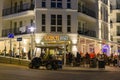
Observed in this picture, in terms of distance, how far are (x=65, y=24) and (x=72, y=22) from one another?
105 cm

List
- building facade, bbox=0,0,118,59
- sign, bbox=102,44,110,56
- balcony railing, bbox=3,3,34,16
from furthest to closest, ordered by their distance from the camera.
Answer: sign, bbox=102,44,110,56 < balcony railing, bbox=3,3,34,16 < building facade, bbox=0,0,118,59

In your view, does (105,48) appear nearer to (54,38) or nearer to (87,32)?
(87,32)

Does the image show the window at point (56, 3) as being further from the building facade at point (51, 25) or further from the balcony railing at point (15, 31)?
the balcony railing at point (15, 31)

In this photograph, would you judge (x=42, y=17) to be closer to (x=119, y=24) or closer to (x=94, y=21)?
(x=94, y=21)

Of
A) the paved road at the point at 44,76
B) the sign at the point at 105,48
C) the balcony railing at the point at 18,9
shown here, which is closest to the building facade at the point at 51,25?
the balcony railing at the point at 18,9

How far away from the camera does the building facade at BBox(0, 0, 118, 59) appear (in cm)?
4975

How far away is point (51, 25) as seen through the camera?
166 ft

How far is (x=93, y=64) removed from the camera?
4284 cm

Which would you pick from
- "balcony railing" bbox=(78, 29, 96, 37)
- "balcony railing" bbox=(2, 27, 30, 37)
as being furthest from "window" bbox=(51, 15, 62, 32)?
"balcony railing" bbox=(78, 29, 96, 37)

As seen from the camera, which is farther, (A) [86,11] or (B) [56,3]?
(A) [86,11]

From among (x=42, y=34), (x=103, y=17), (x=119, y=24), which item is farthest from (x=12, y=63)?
(x=119, y=24)

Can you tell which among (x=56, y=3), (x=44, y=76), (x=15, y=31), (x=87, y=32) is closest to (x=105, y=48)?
(x=87, y=32)

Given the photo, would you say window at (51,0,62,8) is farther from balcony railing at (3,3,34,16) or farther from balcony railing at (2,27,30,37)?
balcony railing at (2,27,30,37)

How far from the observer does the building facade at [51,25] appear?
49.8m
